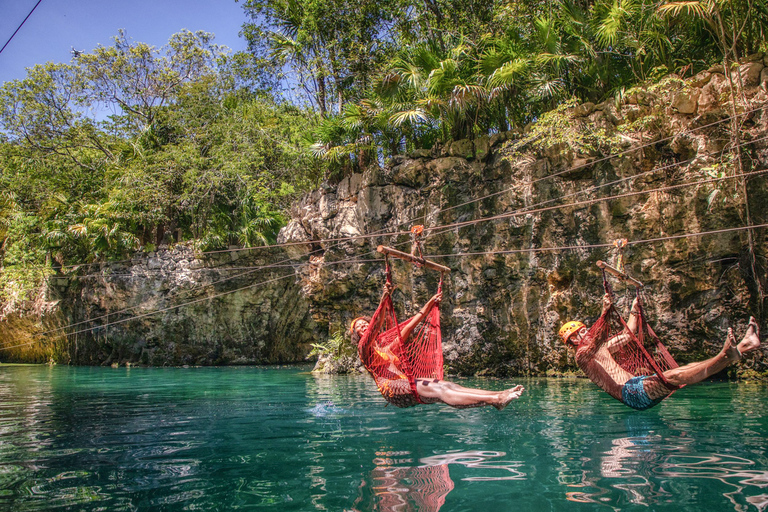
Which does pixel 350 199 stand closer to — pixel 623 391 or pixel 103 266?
pixel 623 391

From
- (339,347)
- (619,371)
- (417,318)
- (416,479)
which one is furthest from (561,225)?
(416,479)

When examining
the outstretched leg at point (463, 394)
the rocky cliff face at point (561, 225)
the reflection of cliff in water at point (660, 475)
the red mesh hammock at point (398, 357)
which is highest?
the rocky cliff face at point (561, 225)

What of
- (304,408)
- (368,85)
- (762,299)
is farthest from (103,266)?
(762,299)

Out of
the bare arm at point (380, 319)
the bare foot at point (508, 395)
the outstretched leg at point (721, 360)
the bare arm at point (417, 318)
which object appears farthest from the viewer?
the bare arm at point (417, 318)

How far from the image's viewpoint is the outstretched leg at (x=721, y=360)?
4.16 metres

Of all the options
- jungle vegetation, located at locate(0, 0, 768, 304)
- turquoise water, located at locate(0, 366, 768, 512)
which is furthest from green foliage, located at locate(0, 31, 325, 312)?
turquoise water, located at locate(0, 366, 768, 512)

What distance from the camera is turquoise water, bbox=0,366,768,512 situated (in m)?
3.23

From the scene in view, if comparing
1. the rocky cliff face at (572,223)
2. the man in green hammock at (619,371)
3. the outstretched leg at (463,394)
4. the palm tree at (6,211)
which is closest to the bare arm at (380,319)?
the outstretched leg at (463,394)

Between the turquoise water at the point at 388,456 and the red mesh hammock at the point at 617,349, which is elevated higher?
the red mesh hammock at the point at 617,349

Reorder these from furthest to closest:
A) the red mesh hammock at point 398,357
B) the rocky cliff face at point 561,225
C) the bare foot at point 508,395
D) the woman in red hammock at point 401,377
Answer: the rocky cliff face at point 561,225
the red mesh hammock at point 398,357
the woman in red hammock at point 401,377
the bare foot at point 508,395

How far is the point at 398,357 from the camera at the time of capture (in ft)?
18.3

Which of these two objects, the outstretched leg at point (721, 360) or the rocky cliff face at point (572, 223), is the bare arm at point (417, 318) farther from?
the rocky cliff face at point (572, 223)

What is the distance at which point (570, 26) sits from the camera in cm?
1288

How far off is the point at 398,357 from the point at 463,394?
1.29 meters
